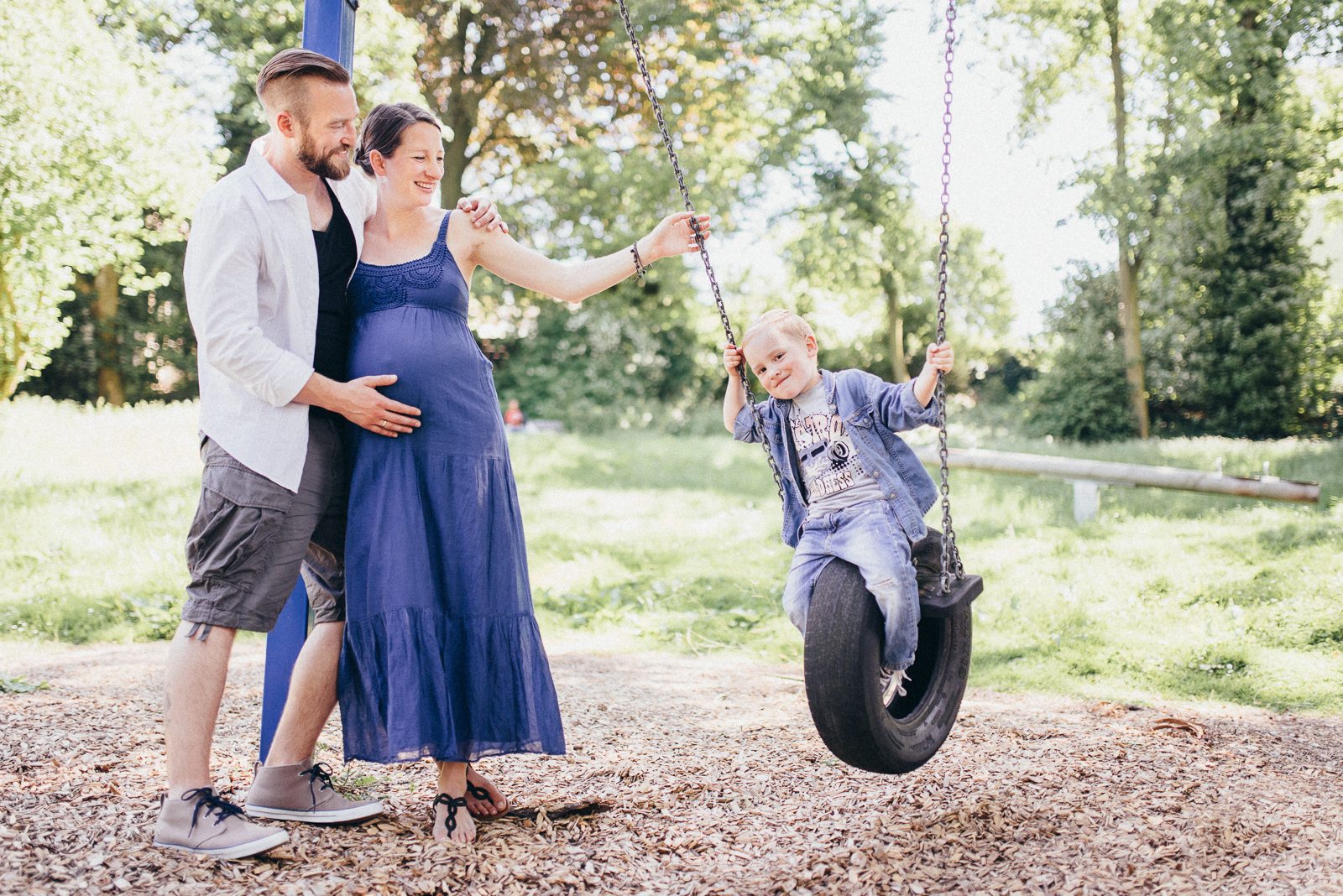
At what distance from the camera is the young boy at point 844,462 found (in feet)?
8.79

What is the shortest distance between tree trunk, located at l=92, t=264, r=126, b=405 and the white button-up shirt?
1733 cm

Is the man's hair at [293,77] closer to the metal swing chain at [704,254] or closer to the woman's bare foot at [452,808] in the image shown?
the metal swing chain at [704,254]

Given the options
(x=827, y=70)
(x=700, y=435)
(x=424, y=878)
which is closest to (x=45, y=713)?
(x=424, y=878)

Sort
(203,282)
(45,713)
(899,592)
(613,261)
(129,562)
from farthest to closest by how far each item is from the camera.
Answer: (129,562)
(45,713)
(613,261)
(899,592)
(203,282)

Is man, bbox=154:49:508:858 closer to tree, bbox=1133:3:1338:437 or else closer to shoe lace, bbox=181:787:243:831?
shoe lace, bbox=181:787:243:831

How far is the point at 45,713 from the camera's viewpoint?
364 cm

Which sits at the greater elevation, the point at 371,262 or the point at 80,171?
the point at 80,171

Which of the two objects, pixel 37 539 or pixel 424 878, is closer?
pixel 424 878

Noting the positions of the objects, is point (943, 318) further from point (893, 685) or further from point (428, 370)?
point (428, 370)

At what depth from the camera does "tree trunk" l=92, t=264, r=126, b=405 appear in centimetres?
1741

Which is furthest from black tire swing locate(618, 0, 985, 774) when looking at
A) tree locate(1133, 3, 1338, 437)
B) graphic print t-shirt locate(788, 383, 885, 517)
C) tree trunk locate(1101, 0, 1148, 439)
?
tree trunk locate(1101, 0, 1148, 439)

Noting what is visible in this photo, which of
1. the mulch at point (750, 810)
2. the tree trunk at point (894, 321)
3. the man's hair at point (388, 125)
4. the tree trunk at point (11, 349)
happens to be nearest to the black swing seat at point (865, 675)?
the mulch at point (750, 810)

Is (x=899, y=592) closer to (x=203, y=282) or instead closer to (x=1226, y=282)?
(x=203, y=282)

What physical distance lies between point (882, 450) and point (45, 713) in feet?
10.4
